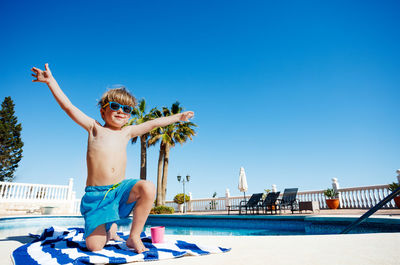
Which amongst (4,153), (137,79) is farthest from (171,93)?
(4,153)

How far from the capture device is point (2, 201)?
519 inches

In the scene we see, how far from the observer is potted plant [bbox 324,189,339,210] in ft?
36.3

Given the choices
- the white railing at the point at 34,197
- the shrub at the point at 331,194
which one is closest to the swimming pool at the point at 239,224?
the white railing at the point at 34,197

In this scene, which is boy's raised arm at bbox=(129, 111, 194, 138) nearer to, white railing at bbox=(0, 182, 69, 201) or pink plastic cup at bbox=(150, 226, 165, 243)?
pink plastic cup at bbox=(150, 226, 165, 243)

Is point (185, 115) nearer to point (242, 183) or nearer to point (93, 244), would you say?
point (93, 244)

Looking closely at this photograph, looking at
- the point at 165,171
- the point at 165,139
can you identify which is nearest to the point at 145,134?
the point at 165,139

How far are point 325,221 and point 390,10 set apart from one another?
43.0 ft

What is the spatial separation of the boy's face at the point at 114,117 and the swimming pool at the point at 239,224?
15.6 feet

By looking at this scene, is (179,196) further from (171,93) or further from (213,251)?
(213,251)

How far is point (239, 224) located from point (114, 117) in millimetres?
7374

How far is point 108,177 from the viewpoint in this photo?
7.14 feet

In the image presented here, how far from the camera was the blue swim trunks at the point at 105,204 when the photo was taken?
192 cm

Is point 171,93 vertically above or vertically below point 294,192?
above

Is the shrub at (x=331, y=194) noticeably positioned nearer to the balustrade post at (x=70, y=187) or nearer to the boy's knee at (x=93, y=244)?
the boy's knee at (x=93, y=244)
